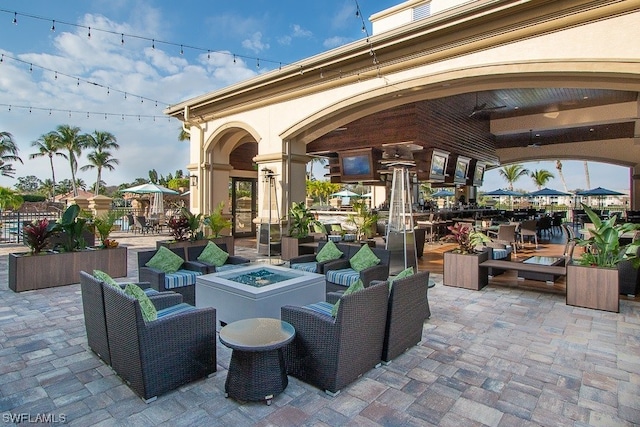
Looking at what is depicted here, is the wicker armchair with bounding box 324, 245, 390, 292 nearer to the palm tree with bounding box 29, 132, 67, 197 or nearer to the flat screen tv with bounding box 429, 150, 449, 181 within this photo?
A: the flat screen tv with bounding box 429, 150, 449, 181

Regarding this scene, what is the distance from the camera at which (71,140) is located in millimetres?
31891

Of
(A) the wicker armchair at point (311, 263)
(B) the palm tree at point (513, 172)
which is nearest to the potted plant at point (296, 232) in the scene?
(A) the wicker armchair at point (311, 263)

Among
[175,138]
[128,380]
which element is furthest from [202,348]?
[175,138]

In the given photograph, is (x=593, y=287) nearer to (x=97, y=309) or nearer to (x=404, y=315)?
(x=404, y=315)

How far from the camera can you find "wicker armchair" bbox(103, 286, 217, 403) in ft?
8.36

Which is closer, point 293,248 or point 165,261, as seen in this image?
point 165,261

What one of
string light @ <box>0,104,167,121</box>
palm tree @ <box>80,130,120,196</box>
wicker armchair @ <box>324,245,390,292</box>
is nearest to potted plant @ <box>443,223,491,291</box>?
wicker armchair @ <box>324,245,390,292</box>

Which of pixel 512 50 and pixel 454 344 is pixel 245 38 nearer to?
pixel 512 50

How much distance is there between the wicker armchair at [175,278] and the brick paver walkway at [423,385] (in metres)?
0.88

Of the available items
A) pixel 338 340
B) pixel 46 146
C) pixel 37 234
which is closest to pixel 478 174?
pixel 338 340

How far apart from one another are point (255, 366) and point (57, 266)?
507 centimetres

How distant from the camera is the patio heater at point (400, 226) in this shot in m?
6.42

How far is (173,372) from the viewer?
2691 mm

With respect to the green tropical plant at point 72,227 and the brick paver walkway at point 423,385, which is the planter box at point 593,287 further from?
the green tropical plant at point 72,227
